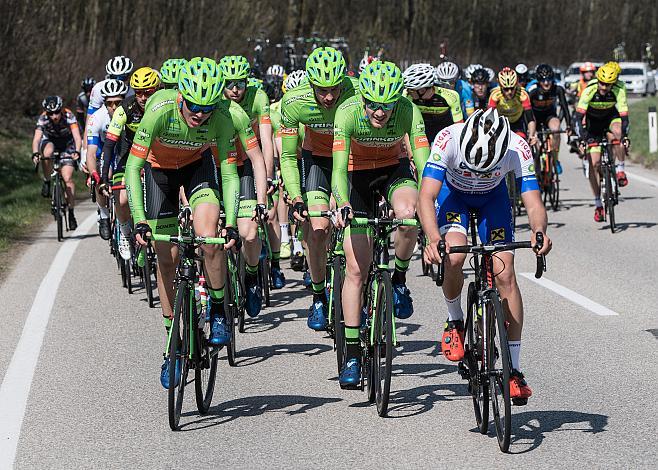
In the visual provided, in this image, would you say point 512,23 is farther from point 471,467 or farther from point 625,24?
point 471,467

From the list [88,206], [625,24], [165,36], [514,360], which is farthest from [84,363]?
[625,24]

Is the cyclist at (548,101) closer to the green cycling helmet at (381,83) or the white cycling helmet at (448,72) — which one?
the white cycling helmet at (448,72)

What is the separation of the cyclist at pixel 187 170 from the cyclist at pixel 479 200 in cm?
121

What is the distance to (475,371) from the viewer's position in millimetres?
7277

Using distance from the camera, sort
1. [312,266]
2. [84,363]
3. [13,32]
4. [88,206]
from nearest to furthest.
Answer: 1. [84,363]
2. [312,266]
3. [88,206]
4. [13,32]

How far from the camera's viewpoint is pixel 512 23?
81.8m

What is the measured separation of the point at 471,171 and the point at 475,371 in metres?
1.09

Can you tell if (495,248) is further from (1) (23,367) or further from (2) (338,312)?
(1) (23,367)

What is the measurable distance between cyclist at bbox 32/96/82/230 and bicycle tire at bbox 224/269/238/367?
7877 millimetres

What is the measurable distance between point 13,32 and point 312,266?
2356 centimetres

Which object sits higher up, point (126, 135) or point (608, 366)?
point (126, 135)

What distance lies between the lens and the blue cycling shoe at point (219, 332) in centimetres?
810

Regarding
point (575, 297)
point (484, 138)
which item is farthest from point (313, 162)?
point (484, 138)

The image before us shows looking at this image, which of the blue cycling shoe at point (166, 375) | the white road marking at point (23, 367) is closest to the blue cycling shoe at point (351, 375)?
the blue cycling shoe at point (166, 375)
